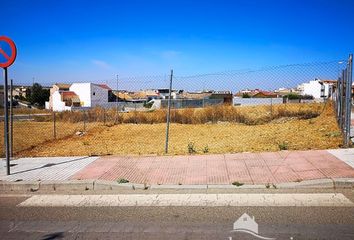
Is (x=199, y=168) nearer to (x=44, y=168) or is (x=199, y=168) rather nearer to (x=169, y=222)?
(x=169, y=222)

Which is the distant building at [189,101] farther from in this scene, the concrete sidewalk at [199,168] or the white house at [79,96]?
the white house at [79,96]

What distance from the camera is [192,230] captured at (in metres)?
4.34

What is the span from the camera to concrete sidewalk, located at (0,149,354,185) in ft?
21.3

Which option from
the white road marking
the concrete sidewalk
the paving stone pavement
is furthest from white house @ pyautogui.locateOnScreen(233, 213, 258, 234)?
the paving stone pavement

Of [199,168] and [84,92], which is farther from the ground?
[84,92]

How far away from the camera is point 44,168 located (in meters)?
7.82

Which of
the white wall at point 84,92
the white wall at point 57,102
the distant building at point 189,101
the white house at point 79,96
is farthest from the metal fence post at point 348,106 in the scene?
the white wall at point 84,92

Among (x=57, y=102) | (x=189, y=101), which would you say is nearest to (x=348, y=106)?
(x=189, y=101)

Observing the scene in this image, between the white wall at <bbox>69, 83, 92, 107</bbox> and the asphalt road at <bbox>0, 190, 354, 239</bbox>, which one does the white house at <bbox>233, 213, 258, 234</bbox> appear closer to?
the asphalt road at <bbox>0, 190, 354, 239</bbox>

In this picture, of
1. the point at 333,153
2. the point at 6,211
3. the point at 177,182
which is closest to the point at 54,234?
the point at 6,211

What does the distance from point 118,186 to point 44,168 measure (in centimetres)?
258

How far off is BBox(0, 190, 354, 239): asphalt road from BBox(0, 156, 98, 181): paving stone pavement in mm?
1593

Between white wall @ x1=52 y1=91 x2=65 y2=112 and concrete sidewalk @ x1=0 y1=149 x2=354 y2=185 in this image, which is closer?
concrete sidewalk @ x1=0 y1=149 x2=354 y2=185

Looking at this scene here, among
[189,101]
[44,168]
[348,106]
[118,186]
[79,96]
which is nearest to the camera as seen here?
[118,186]
